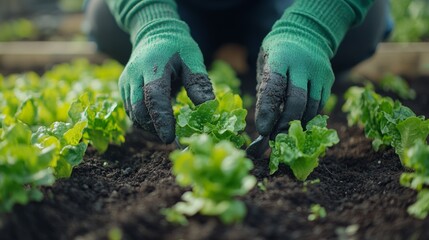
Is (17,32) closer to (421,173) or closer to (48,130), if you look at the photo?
(48,130)

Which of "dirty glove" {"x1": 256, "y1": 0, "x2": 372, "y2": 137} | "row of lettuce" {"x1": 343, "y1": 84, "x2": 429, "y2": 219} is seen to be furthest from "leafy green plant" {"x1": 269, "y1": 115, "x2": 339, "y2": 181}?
"row of lettuce" {"x1": 343, "y1": 84, "x2": 429, "y2": 219}

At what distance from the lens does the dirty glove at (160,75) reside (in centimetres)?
194

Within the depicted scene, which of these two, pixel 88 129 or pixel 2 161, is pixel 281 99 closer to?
pixel 88 129

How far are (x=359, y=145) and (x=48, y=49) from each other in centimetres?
310

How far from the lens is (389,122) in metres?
2.03

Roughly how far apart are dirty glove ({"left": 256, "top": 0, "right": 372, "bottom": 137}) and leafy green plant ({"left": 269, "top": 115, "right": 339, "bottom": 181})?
12 cm

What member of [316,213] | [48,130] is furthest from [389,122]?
[48,130]

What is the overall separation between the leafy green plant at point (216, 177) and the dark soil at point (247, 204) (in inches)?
2.1

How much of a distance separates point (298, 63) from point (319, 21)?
32 centimetres

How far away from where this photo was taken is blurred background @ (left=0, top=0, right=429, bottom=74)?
4469 mm

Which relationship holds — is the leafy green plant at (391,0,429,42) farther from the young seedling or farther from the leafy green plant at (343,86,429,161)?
the young seedling

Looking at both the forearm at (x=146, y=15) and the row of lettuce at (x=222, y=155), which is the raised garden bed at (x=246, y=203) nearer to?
the row of lettuce at (x=222, y=155)

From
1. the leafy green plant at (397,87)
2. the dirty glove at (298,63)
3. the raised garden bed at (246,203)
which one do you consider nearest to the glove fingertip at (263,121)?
the dirty glove at (298,63)

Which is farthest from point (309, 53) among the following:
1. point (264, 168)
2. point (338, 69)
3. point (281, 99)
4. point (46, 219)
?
point (338, 69)
